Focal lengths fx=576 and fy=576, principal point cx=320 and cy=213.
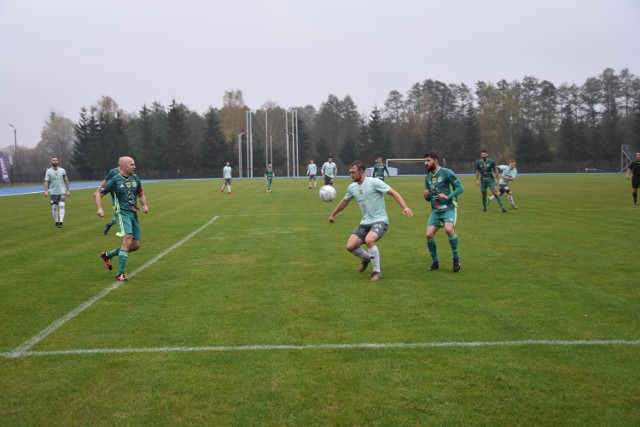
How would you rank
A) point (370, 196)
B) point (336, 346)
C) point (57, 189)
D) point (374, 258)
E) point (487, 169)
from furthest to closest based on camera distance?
point (487, 169) < point (57, 189) < point (370, 196) < point (374, 258) < point (336, 346)

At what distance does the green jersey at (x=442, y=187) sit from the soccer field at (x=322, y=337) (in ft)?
3.85

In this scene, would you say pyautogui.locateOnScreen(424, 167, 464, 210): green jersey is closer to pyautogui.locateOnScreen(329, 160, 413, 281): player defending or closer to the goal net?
pyautogui.locateOnScreen(329, 160, 413, 281): player defending

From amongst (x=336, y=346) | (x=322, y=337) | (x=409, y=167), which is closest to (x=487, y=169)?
(x=322, y=337)

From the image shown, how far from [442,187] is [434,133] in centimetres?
9294

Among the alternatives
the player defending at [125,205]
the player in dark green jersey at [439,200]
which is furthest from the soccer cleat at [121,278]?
the player in dark green jersey at [439,200]

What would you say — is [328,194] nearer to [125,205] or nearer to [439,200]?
[439,200]

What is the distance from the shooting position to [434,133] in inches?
3952

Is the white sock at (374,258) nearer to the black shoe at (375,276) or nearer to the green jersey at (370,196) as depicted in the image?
the black shoe at (375,276)

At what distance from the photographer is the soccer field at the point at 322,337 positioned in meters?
4.40

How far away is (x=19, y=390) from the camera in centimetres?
483

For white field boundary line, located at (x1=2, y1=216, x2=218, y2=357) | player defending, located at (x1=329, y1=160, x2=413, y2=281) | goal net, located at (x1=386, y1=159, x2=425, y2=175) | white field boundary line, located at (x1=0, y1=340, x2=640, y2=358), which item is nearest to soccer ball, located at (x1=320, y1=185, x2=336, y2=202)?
player defending, located at (x1=329, y1=160, x2=413, y2=281)

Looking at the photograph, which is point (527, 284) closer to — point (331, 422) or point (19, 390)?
point (331, 422)

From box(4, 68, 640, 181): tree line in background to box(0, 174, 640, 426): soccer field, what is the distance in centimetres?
7854

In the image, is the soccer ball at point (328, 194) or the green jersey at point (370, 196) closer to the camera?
the green jersey at point (370, 196)
